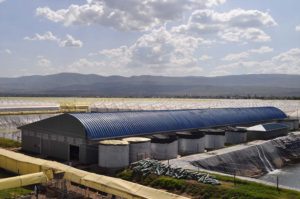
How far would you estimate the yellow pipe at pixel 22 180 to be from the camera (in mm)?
22172

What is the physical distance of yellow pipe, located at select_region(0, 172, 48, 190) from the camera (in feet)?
72.7

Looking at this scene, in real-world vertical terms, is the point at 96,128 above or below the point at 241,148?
above

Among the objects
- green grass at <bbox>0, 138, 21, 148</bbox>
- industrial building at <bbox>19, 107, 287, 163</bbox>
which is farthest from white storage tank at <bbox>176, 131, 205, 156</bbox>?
green grass at <bbox>0, 138, 21, 148</bbox>

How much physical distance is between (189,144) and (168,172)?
11.6m

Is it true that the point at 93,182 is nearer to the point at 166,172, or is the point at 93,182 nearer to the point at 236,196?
the point at 166,172

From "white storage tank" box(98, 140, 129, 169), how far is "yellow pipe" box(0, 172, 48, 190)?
6.93 m

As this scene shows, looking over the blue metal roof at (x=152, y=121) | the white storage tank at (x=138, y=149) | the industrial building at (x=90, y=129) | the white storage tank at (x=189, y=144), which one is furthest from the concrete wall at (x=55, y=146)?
the white storage tank at (x=189, y=144)

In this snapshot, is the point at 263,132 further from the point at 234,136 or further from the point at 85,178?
the point at 85,178

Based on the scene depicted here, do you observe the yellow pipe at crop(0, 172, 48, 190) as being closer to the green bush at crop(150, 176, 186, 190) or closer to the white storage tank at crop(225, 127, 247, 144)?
the green bush at crop(150, 176, 186, 190)

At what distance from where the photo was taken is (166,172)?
27.5 m

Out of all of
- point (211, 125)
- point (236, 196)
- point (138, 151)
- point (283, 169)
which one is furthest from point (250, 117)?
point (236, 196)

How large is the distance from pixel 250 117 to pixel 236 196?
35497 millimetres

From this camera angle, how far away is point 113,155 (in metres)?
30.5

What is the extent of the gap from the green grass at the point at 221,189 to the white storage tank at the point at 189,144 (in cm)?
1157
